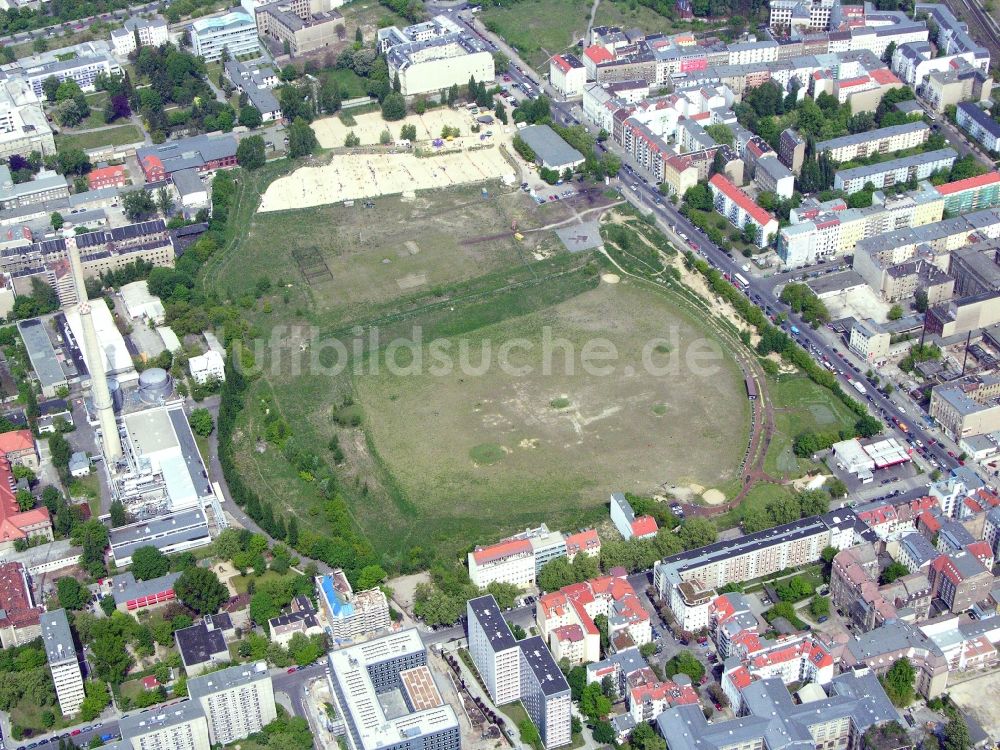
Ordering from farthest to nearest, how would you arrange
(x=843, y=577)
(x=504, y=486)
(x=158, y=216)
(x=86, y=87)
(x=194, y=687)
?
(x=86, y=87), (x=158, y=216), (x=504, y=486), (x=843, y=577), (x=194, y=687)

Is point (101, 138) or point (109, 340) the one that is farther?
point (101, 138)

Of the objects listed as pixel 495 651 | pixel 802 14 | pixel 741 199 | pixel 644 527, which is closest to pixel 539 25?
pixel 802 14

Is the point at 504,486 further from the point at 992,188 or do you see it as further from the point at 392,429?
the point at 992,188

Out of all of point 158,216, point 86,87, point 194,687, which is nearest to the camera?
point 194,687

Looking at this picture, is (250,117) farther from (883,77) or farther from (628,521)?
(628,521)

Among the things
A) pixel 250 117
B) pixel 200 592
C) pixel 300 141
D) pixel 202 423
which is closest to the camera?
pixel 200 592

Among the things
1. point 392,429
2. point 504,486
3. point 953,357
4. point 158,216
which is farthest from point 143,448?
point 953,357
